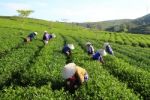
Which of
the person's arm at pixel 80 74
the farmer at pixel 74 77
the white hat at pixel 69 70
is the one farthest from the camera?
the person's arm at pixel 80 74

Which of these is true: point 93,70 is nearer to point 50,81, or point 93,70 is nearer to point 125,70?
point 125,70

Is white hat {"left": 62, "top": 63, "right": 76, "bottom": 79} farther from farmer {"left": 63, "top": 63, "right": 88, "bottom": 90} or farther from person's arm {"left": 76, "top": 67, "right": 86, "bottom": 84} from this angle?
person's arm {"left": 76, "top": 67, "right": 86, "bottom": 84}

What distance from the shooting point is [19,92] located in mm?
14562

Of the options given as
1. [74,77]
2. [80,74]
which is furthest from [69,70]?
[80,74]

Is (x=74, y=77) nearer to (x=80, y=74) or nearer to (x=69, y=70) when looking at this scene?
(x=80, y=74)

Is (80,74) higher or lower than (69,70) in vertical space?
lower

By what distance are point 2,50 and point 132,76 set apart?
53.6 feet

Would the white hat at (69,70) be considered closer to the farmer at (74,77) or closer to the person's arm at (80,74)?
the farmer at (74,77)

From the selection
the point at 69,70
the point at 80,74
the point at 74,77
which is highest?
the point at 69,70

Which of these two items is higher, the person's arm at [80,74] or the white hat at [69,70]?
the white hat at [69,70]

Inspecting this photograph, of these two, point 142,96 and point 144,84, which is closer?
point 142,96

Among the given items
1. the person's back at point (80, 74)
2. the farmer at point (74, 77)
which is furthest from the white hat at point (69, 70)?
the person's back at point (80, 74)

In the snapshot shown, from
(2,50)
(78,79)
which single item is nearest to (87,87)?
(78,79)

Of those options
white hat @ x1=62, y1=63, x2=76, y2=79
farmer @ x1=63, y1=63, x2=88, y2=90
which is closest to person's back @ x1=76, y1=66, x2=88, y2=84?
farmer @ x1=63, y1=63, x2=88, y2=90
